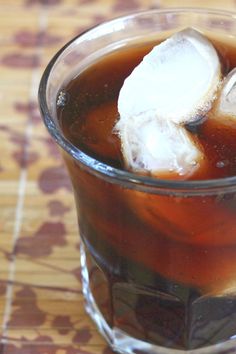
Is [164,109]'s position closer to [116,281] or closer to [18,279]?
[116,281]

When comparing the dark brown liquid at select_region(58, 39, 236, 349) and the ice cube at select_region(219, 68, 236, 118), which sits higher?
the ice cube at select_region(219, 68, 236, 118)

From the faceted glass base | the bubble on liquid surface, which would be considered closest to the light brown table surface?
the faceted glass base

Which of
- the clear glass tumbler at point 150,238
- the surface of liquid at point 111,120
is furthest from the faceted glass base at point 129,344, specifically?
the surface of liquid at point 111,120

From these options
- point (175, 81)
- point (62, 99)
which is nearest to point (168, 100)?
point (175, 81)

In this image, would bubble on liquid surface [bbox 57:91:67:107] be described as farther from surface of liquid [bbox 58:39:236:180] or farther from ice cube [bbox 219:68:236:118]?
ice cube [bbox 219:68:236:118]

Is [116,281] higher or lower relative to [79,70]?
lower

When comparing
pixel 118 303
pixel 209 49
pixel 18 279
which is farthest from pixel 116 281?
pixel 209 49
